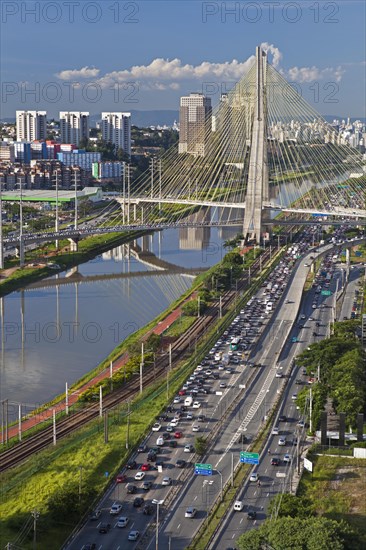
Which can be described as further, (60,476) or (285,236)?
(285,236)

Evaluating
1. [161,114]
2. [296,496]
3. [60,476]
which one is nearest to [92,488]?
[60,476]

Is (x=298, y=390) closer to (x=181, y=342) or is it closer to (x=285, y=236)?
(x=181, y=342)

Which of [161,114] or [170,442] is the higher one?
[161,114]

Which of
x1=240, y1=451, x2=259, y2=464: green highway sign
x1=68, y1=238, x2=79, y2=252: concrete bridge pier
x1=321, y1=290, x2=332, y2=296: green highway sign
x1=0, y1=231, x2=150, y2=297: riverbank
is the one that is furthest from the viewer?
x1=68, y1=238, x2=79, y2=252: concrete bridge pier

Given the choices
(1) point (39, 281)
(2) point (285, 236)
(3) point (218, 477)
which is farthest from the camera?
(2) point (285, 236)

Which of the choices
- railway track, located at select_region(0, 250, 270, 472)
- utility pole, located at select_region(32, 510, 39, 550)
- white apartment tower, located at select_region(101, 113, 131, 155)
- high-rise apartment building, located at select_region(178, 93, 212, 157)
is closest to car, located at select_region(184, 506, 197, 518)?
utility pole, located at select_region(32, 510, 39, 550)

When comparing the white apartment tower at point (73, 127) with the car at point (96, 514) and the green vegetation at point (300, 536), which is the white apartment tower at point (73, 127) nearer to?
the car at point (96, 514)

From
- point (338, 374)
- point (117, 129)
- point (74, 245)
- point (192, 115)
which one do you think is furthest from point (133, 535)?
point (192, 115)

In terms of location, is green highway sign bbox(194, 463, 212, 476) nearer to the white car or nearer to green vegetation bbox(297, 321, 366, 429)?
the white car
